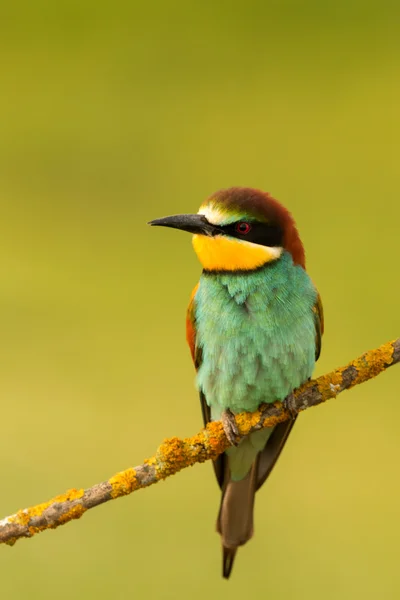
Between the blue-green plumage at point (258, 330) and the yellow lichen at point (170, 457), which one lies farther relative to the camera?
the blue-green plumage at point (258, 330)

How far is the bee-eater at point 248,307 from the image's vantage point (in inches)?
59.4

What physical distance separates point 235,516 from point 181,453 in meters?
0.54

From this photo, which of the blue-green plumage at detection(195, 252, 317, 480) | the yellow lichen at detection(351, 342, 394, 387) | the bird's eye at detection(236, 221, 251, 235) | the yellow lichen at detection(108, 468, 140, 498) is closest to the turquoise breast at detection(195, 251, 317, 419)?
the blue-green plumage at detection(195, 252, 317, 480)

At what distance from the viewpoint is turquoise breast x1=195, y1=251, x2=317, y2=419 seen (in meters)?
1.62

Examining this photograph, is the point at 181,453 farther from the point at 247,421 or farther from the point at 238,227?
the point at 238,227

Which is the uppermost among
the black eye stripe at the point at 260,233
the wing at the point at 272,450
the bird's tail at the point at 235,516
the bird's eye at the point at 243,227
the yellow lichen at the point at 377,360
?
the bird's eye at the point at 243,227

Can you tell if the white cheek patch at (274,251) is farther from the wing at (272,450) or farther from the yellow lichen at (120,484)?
the yellow lichen at (120,484)

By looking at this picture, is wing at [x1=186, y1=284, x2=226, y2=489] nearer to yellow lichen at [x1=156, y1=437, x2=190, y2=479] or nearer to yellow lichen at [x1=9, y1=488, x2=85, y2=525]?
yellow lichen at [x1=156, y1=437, x2=190, y2=479]

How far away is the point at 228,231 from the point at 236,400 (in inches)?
14.5

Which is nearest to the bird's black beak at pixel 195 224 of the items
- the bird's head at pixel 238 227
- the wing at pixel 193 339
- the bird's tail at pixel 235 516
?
the bird's head at pixel 238 227

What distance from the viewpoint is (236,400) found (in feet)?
5.47

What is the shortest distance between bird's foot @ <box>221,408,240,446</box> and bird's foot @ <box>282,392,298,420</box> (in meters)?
0.11

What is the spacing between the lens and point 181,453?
1.42 meters

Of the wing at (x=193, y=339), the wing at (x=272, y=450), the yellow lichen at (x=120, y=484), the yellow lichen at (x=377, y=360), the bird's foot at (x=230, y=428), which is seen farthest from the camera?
the wing at (x=272, y=450)
